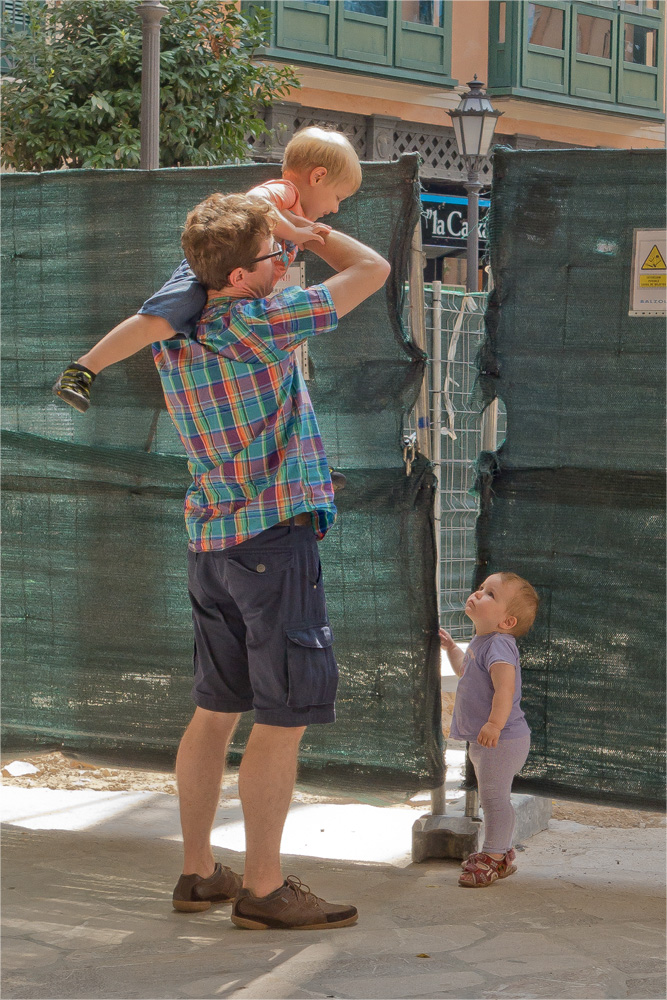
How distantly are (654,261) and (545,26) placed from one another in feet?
58.8

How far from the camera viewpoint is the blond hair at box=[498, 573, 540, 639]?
11.8 ft

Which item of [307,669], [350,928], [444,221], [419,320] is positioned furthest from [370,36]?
[350,928]

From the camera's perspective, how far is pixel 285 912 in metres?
3.10

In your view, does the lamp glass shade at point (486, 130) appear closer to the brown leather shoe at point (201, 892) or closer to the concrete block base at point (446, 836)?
the concrete block base at point (446, 836)

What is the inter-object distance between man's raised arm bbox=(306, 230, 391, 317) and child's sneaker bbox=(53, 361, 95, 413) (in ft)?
2.12

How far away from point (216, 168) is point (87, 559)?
142 cm

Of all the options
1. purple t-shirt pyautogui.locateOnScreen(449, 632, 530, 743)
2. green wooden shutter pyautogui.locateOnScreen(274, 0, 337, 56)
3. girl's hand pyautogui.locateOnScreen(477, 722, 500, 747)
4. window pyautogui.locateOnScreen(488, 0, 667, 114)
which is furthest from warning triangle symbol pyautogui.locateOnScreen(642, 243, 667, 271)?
window pyautogui.locateOnScreen(488, 0, 667, 114)

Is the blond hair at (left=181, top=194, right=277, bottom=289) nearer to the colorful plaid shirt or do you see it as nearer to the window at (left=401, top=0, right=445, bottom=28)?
the colorful plaid shirt

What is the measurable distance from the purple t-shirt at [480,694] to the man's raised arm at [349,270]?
116 centimetres

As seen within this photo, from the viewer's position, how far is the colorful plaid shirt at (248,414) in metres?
2.95

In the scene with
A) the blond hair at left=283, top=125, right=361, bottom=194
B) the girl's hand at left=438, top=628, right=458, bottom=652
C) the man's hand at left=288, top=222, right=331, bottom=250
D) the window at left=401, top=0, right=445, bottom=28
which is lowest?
the girl's hand at left=438, top=628, right=458, bottom=652

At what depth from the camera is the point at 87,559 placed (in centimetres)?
420

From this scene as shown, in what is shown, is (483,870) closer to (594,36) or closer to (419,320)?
(419,320)

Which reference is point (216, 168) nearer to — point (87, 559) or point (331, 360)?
point (331, 360)
